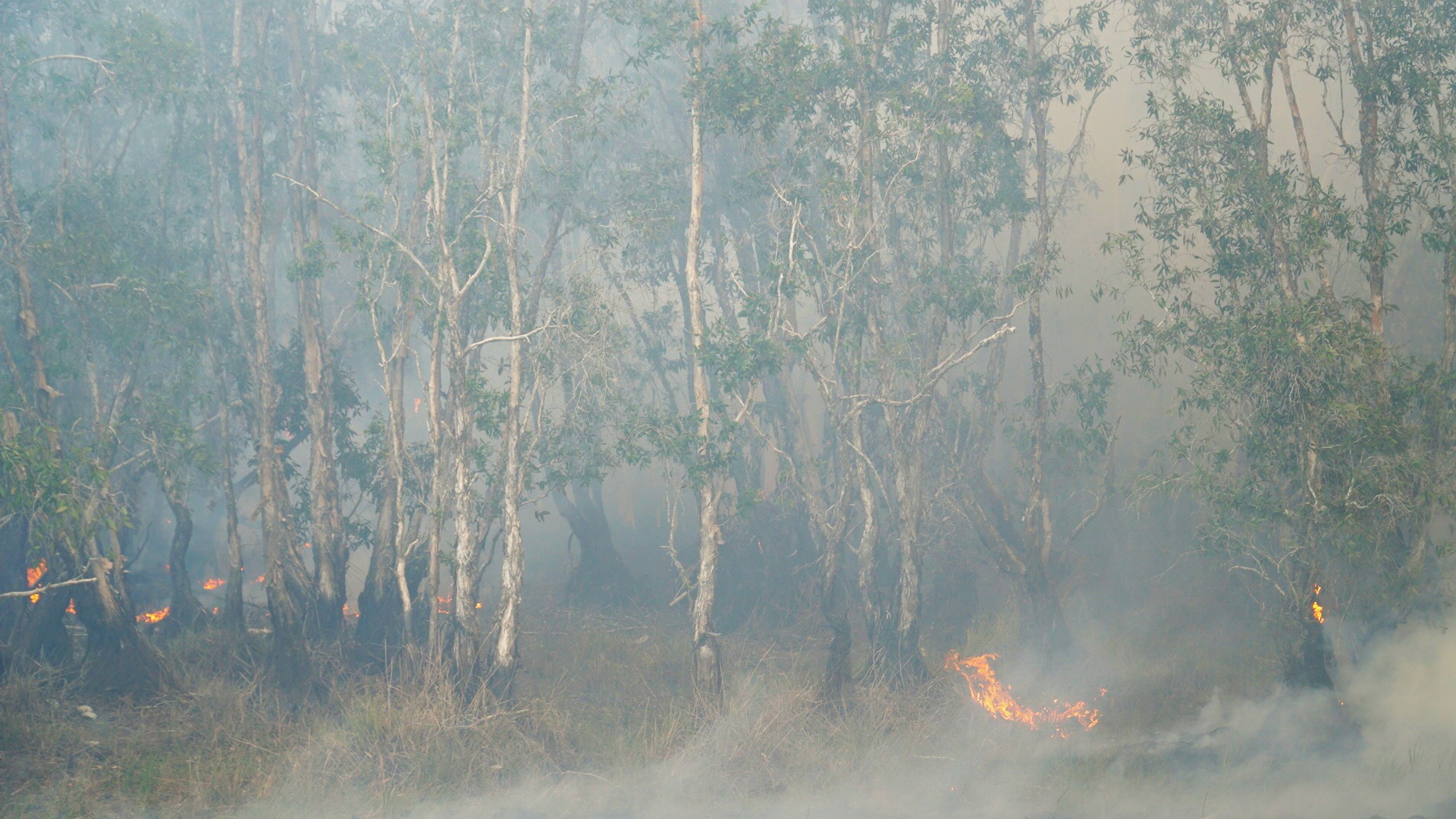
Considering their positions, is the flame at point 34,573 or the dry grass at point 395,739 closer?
the dry grass at point 395,739

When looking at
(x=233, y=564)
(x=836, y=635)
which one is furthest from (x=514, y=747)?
(x=233, y=564)

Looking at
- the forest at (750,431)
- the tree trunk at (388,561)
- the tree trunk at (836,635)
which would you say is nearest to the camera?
the forest at (750,431)

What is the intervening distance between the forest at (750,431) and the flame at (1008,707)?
99 millimetres

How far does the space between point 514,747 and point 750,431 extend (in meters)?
8.42

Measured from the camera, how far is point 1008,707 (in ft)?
43.8

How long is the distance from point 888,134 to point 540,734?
352 inches

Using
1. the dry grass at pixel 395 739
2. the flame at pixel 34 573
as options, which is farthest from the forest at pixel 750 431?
the flame at pixel 34 573

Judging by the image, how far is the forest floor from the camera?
10125 mm

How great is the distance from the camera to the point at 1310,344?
10867 millimetres

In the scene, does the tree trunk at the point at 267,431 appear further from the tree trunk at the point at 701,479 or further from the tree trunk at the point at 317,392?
the tree trunk at the point at 701,479

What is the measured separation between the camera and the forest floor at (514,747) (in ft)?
33.2

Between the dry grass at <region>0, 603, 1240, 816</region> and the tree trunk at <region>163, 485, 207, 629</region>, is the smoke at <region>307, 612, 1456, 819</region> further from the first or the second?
the tree trunk at <region>163, 485, 207, 629</region>

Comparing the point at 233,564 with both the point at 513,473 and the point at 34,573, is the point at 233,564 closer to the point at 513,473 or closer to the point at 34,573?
the point at 513,473

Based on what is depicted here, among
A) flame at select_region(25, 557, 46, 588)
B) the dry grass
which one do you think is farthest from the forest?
flame at select_region(25, 557, 46, 588)
